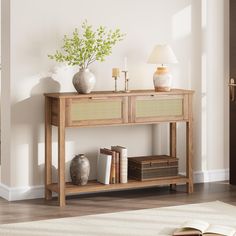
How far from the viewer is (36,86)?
5875 millimetres

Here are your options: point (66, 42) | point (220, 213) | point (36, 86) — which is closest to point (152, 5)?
point (66, 42)

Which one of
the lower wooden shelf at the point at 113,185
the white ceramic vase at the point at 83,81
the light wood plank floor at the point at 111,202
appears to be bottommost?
the light wood plank floor at the point at 111,202

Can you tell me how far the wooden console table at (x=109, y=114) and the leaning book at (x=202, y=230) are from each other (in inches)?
53.1

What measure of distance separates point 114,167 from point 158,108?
64 cm

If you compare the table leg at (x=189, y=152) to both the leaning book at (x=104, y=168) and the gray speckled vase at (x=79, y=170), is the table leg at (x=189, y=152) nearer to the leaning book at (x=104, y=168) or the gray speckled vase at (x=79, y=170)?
the leaning book at (x=104, y=168)

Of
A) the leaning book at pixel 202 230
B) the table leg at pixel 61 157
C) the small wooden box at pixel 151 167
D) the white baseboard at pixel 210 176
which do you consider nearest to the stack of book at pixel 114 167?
the small wooden box at pixel 151 167

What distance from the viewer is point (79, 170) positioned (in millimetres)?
5762

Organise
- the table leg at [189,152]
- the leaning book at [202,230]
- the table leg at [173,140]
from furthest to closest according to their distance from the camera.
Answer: the table leg at [173,140]
the table leg at [189,152]
the leaning book at [202,230]

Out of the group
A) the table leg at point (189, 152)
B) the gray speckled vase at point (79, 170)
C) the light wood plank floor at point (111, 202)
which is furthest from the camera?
the table leg at point (189, 152)

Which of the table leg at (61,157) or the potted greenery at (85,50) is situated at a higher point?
the potted greenery at (85,50)

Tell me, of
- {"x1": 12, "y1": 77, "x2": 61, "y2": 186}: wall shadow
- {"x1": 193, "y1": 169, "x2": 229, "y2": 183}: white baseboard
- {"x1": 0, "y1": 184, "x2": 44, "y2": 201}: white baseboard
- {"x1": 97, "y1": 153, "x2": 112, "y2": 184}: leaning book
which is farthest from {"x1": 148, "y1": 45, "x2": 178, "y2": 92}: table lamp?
{"x1": 0, "y1": 184, "x2": 44, "y2": 201}: white baseboard

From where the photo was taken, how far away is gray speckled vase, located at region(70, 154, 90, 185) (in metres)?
5.77

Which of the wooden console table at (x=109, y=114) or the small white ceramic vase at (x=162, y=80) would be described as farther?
the small white ceramic vase at (x=162, y=80)

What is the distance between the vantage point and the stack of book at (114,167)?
5.87m
